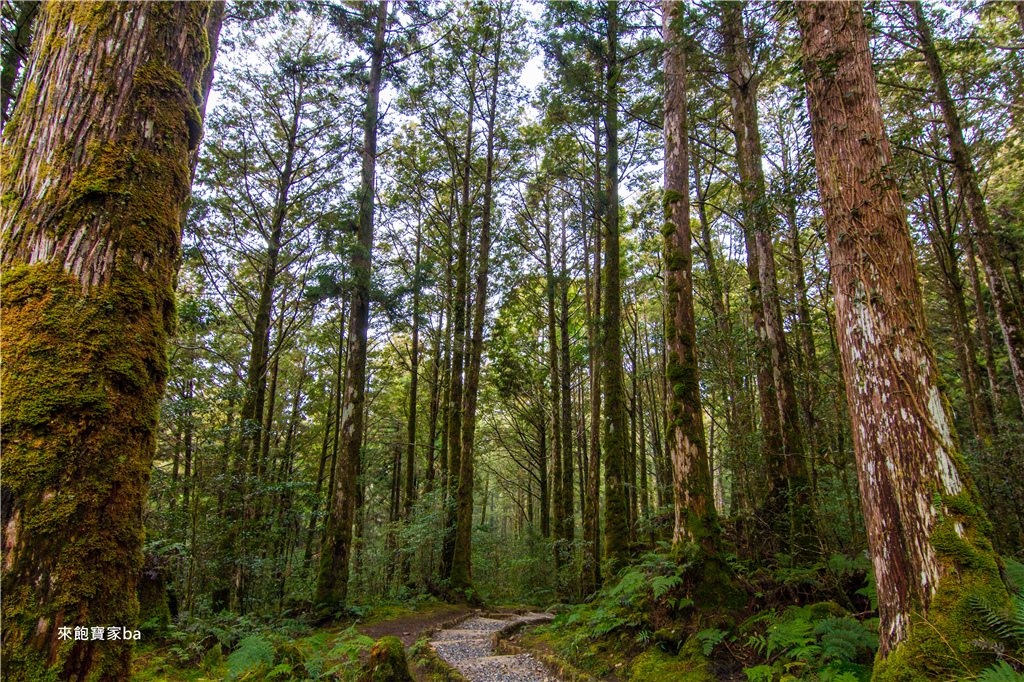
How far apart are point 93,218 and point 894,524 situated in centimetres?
509

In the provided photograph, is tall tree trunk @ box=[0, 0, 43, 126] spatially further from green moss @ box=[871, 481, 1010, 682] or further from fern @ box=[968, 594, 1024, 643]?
fern @ box=[968, 594, 1024, 643]

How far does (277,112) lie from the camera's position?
12.9m

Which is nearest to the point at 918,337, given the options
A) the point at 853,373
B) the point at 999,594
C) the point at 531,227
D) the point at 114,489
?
the point at 853,373

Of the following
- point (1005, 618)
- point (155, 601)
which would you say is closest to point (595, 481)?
point (1005, 618)

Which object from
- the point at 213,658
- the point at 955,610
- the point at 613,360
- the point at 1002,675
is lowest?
the point at 213,658

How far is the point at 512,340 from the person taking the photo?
52.6ft

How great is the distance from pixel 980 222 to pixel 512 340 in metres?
12.0

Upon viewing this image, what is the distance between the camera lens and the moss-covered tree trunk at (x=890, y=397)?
2.79 m

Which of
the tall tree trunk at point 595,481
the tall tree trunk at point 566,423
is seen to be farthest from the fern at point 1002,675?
the tall tree trunk at point 566,423

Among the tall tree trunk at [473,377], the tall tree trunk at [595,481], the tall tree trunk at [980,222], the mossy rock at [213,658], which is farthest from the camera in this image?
the tall tree trunk at [473,377]

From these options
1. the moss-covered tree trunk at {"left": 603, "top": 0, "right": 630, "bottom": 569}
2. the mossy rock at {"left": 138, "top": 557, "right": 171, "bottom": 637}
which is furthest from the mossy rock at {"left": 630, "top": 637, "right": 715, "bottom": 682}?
the mossy rock at {"left": 138, "top": 557, "right": 171, "bottom": 637}

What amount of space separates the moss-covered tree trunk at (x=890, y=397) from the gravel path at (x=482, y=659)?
12.5 ft

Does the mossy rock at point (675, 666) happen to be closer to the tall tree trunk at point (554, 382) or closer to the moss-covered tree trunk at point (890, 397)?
the moss-covered tree trunk at point (890, 397)

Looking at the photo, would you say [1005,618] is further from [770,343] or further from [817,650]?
[770,343]
